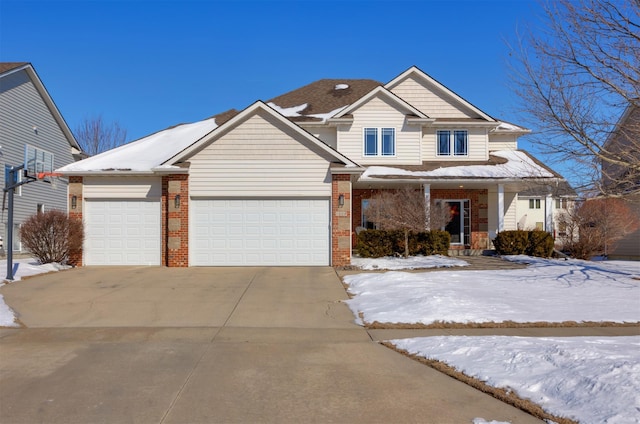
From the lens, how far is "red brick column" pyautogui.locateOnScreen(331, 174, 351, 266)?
15492mm

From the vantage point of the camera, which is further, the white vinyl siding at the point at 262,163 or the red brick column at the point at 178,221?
the white vinyl siding at the point at 262,163

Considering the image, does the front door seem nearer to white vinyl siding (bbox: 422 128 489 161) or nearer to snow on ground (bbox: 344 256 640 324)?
white vinyl siding (bbox: 422 128 489 161)

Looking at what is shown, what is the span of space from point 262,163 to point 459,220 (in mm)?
10301

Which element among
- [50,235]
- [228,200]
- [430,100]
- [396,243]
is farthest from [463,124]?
[50,235]

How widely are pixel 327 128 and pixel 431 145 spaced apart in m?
4.80

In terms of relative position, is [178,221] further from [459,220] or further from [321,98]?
[459,220]

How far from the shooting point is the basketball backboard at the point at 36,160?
81.2 feet

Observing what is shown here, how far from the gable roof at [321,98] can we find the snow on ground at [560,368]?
16.3 metres

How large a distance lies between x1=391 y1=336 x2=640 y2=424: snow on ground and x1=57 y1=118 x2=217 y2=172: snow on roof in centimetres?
1222

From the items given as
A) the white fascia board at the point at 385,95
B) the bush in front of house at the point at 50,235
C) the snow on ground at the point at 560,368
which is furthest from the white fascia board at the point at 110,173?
the snow on ground at the point at 560,368

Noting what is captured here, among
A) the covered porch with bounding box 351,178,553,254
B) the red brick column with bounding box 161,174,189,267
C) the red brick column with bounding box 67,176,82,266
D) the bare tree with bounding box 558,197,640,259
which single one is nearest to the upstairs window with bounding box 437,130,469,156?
the covered porch with bounding box 351,178,553,254

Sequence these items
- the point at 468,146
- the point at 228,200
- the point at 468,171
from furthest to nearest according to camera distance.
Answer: the point at 468,146
the point at 468,171
the point at 228,200

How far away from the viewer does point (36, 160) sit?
25.7 m

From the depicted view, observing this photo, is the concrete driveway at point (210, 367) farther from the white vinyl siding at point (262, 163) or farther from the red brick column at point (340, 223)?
the white vinyl siding at point (262, 163)
